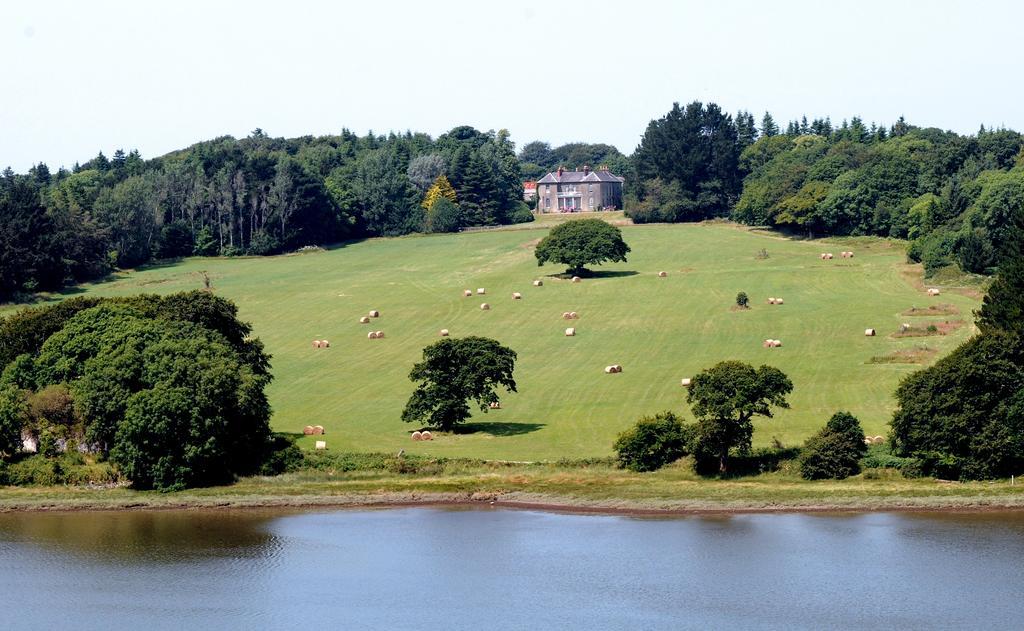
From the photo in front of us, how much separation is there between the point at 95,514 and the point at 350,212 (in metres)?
127

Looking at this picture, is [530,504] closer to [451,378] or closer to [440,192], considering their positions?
[451,378]

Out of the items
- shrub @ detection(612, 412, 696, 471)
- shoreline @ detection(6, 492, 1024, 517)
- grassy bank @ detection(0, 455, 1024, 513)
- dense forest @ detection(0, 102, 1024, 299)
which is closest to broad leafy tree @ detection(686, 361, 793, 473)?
shrub @ detection(612, 412, 696, 471)

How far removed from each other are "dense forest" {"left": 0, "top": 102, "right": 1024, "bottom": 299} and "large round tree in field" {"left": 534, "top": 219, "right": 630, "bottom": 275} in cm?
3045

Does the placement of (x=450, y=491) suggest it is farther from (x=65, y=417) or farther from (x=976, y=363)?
(x=976, y=363)

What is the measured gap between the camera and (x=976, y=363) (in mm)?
62500

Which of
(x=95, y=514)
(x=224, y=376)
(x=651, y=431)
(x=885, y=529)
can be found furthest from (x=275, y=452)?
(x=885, y=529)

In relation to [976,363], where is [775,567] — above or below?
below

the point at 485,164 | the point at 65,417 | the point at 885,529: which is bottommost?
the point at 885,529

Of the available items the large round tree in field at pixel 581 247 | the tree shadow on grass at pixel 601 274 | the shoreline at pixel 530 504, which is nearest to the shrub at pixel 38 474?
the shoreline at pixel 530 504

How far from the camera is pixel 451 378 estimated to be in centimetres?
7481

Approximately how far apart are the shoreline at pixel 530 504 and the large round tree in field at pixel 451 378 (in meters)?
10.3

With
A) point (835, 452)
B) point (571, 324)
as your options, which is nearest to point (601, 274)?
point (571, 324)

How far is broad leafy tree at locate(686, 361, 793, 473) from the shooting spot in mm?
62750

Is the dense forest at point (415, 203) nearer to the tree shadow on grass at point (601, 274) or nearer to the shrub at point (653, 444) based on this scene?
the tree shadow on grass at point (601, 274)
